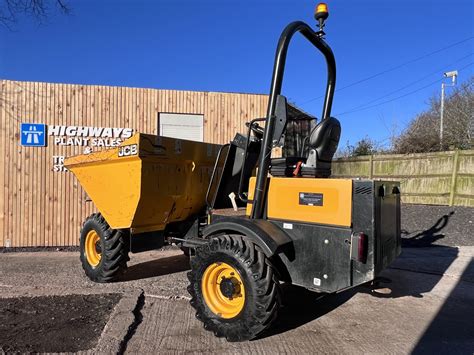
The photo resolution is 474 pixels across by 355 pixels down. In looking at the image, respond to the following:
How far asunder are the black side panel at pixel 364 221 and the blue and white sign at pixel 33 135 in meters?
6.85

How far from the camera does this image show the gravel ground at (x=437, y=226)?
29.7ft

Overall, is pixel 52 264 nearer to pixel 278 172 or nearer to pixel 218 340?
pixel 218 340

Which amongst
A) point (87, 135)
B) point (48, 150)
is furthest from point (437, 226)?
point (48, 150)

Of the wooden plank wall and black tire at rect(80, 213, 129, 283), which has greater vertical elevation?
the wooden plank wall

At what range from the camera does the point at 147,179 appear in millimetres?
5023

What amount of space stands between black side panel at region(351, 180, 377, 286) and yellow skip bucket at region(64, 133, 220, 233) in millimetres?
2603

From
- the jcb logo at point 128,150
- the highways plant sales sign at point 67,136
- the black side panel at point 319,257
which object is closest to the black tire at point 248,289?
the black side panel at point 319,257

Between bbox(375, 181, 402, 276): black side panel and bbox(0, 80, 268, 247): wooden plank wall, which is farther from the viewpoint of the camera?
bbox(0, 80, 268, 247): wooden plank wall

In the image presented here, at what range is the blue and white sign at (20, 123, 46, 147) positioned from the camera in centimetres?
804

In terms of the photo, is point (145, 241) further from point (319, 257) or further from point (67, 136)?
point (67, 136)

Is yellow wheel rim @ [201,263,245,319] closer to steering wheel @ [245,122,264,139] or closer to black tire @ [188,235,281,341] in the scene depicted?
black tire @ [188,235,281,341]

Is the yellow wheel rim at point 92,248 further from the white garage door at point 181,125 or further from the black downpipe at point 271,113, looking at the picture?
the white garage door at point 181,125

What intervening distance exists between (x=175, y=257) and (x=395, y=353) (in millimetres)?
4793

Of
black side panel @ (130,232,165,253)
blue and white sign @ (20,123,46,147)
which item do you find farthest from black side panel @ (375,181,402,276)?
blue and white sign @ (20,123,46,147)
